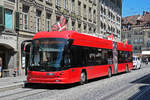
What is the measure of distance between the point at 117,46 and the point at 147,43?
56.3 meters

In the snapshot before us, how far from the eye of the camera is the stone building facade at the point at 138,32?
254 ft

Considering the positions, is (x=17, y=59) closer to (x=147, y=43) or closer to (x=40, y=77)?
(x=40, y=77)

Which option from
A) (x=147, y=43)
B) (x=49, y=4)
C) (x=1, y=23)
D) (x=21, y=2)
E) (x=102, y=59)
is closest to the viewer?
(x=102, y=59)

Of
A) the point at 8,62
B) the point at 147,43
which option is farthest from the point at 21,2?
the point at 147,43

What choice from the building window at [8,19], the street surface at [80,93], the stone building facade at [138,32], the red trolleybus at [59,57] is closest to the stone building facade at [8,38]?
the building window at [8,19]

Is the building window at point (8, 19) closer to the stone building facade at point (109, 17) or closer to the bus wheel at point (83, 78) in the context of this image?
the bus wheel at point (83, 78)

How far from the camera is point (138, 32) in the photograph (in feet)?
258

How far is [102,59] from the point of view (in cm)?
1869

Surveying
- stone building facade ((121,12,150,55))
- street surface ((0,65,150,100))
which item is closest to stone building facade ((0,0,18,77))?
street surface ((0,65,150,100))

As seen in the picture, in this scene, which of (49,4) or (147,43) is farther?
(147,43)

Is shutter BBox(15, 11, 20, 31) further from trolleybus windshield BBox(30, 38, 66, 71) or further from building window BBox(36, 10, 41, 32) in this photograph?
trolleybus windshield BBox(30, 38, 66, 71)

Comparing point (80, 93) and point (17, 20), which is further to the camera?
point (17, 20)

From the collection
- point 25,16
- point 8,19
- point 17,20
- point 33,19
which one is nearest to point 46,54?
point 8,19

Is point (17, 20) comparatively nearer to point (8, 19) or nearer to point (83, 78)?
point (8, 19)
